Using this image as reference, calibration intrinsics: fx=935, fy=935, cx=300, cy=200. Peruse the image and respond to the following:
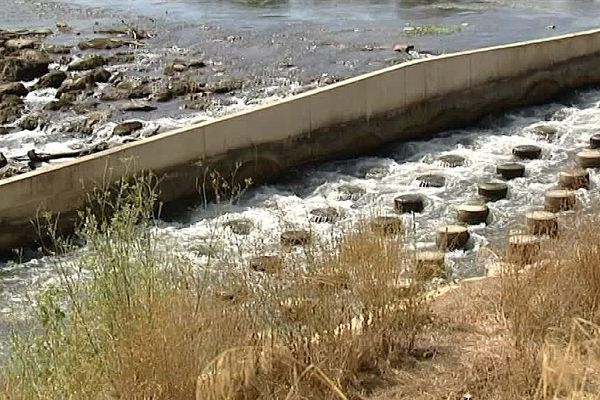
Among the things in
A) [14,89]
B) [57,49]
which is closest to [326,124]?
[14,89]

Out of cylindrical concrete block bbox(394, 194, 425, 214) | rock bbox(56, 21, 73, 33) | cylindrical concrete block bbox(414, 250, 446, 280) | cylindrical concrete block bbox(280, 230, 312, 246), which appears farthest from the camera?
rock bbox(56, 21, 73, 33)

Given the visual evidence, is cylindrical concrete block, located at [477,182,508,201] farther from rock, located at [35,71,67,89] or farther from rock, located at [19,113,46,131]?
rock, located at [35,71,67,89]

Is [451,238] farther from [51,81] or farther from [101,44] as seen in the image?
[101,44]

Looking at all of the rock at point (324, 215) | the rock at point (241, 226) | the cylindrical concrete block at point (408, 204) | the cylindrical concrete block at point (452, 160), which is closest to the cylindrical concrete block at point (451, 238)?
the cylindrical concrete block at point (408, 204)

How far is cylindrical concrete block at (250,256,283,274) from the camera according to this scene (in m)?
5.42

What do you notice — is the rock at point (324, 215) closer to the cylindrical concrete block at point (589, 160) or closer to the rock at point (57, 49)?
the cylindrical concrete block at point (589, 160)

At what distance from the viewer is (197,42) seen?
71.5ft

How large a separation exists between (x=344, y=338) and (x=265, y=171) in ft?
23.6

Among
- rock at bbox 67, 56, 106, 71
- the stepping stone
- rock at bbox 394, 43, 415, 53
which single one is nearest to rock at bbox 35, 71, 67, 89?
rock at bbox 67, 56, 106, 71

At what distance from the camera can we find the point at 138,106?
629 inches

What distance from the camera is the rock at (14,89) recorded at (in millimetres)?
16859

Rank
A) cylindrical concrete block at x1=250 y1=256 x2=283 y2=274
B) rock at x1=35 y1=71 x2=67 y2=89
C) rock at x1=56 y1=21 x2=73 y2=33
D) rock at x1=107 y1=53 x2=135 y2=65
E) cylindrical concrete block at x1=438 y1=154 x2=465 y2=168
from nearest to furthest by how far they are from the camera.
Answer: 1. cylindrical concrete block at x1=250 y1=256 x2=283 y2=274
2. cylindrical concrete block at x1=438 y1=154 x2=465 y2=168
3. rock at x1=35 y1=71 x2=67 y2=89
4. rock at x1=107 y1=53 x2=135 y2=65
5. rock at x1=56 y1=21 x2=73 y2=33

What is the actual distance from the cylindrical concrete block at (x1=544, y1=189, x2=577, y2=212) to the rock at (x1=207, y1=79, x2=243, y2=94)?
7901mm

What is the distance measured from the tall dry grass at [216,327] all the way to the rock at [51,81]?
13.1m
